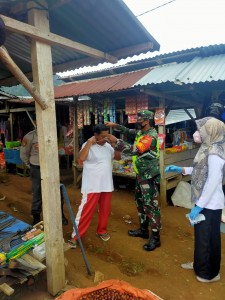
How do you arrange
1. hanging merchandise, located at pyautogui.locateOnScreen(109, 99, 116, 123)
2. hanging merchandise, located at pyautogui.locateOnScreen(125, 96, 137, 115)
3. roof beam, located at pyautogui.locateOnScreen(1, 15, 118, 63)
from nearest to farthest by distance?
1. roof beam, located at pyautogui.locateOnScreen(1, 15, 118, 63)
2. hanging merchandise, located at pyautogui.locateOnScreen(125, 96, 137, 115)
3. hanging merchandise, located at pyautogui.locateOnScreen(109, 99, 116, 123)

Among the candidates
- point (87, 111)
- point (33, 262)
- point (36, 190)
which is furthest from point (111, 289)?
point (87, 111)

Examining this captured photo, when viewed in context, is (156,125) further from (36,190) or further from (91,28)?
(91,28)

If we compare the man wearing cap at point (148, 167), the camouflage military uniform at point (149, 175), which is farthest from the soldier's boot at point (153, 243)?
the camouflage military uniform at point (149, 175)

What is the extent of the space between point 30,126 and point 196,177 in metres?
10.4

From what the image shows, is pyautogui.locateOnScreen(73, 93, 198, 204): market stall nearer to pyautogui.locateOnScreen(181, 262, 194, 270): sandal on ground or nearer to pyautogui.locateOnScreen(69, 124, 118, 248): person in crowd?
pyautogui.locateOnScreen(69, 124, 118, 248): person in crowd

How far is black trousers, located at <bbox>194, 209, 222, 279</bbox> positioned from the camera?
9.83ft

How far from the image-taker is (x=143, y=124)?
13.0 ft

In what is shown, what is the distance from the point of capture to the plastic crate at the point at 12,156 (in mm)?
9641

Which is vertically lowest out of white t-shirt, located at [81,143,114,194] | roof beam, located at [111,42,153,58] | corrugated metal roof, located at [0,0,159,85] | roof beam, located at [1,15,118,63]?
white t-shirt, located at [81,143,114,194]

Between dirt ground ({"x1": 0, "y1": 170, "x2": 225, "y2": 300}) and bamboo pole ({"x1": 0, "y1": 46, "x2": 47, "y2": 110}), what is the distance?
2.12m

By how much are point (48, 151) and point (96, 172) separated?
1356 mm

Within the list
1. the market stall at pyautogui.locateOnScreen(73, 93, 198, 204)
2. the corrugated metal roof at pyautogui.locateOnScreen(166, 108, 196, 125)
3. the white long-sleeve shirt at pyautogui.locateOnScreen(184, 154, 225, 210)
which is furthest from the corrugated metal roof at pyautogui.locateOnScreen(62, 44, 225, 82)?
the white long-sleeve shirt at pyautogui.locateOnScreen(184, 154, 225, 210)

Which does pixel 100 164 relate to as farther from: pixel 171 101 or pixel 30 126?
pixel 30 126

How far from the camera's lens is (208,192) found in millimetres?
2883
